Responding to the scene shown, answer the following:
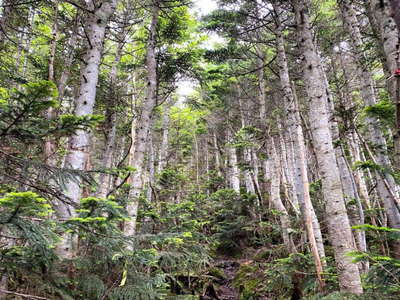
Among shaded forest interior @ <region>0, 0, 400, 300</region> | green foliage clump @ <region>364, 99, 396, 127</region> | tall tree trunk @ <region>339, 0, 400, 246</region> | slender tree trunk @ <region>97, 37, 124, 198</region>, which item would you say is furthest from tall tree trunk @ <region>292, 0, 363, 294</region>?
slender tree trunk @ <region>97, 37, 124, 198</region>

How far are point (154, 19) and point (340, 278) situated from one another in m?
7.97

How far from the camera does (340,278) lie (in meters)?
3.37

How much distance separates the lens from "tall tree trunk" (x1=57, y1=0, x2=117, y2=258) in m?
4.02

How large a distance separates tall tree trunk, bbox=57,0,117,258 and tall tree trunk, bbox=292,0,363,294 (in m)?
4.02

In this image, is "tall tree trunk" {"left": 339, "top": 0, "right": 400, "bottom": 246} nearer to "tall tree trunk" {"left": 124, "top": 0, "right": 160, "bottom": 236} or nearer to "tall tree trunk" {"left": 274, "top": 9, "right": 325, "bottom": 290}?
"tall tree trunk" {"left": 274, "top": 9, "right": 325, "bottom": 290}

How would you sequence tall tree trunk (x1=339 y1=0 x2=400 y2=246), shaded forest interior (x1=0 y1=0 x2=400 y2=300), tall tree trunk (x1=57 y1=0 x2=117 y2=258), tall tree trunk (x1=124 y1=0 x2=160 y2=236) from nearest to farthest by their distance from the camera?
shaded forest interior (x1=0 y1=0 x2=400 y2=300) < tall tree trunk (x1=57 y1=0 x2=117 y2=258) < tall tree trunk (x1=339 y1=0 x2=400 y2=246) < tall tree trunk (x1=124 y1=0 x2=160 y2=236)

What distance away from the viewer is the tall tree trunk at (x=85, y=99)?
402cm

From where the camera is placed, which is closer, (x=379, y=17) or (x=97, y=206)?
(x=97, y=206)

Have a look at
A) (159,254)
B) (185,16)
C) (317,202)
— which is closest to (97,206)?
(159,254)

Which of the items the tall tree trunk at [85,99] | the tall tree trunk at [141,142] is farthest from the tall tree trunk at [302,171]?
the tall tree trunk at [85,99]

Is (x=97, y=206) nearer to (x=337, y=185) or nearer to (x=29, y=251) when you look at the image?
(x=29, y=251)

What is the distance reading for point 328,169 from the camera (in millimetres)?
3834

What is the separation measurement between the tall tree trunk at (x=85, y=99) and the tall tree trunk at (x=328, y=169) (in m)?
4.02

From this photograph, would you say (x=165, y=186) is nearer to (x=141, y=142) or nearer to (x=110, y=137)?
(x=110, y=137)
